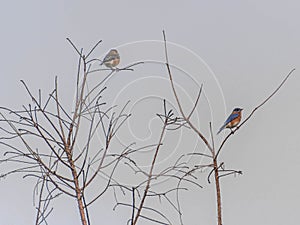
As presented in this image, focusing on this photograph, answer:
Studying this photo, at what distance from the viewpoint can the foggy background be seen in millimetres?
1383

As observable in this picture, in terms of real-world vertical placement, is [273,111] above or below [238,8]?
below

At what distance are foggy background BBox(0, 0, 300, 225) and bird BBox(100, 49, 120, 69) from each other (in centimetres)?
2

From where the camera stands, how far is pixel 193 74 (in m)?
1.43

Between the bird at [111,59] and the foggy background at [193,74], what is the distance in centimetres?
2

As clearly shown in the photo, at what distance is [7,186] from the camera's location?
4.95 ft

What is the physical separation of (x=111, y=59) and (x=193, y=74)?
0.33 meters

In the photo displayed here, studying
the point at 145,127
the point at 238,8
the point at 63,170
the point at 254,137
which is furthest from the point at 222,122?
the point at 63,170

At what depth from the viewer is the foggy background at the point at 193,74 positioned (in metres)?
1.38

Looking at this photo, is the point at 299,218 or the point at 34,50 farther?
the point at 34,50

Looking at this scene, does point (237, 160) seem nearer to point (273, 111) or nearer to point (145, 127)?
point (273, 111)

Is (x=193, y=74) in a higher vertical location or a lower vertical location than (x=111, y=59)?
lower

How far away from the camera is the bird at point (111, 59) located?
4.78ft

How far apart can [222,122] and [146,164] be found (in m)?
0.34

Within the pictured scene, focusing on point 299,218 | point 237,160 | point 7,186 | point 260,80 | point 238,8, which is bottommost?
point 299,218
